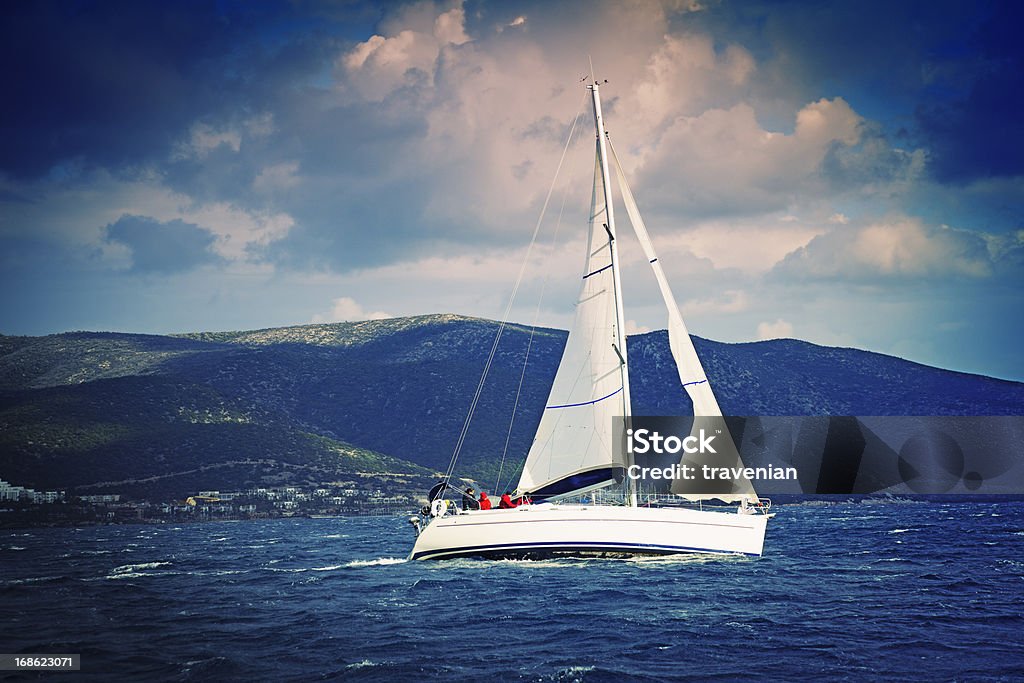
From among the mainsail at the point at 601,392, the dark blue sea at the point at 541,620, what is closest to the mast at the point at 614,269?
the mainsail at the point at 601,392

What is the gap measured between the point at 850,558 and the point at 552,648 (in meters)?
27.1

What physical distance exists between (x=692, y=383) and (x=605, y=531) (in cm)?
774

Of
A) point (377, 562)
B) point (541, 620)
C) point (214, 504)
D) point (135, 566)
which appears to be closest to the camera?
point (541, 620)

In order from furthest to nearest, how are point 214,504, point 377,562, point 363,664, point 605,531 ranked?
point 214,504
point 377,562
point 605,531
point 363,664

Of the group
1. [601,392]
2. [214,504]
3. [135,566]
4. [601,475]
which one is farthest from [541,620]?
[214,504]

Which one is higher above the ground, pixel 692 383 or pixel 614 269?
pixel 614 269

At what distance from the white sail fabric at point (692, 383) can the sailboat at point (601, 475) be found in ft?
0.15

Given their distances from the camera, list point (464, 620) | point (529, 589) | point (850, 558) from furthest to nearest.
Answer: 1. point (850, 558)
2. point (529, 589)
3. point (464, 620)

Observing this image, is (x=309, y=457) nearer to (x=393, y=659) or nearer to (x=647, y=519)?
(x=647, y=519)

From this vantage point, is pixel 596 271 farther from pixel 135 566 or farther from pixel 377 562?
pixel 135 566

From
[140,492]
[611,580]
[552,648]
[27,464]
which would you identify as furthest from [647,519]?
[27,464]

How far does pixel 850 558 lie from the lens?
44.8 metres

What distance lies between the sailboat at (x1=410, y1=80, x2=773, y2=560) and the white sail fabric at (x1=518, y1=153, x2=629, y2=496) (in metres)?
0.05

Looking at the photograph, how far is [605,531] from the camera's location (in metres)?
36.2
